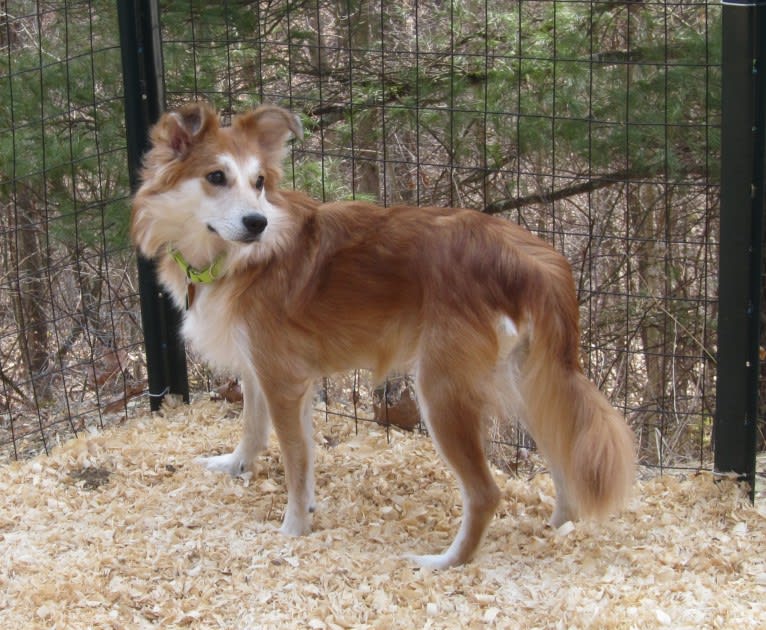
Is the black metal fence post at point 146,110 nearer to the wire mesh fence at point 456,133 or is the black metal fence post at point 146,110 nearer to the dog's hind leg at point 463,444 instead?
the wire mesh fence at point 456,133

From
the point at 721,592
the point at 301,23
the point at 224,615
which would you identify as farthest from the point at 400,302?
the point at 301,23

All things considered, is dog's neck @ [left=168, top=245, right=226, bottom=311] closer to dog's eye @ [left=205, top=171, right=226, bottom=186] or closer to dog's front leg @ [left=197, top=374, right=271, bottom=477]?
dog's eye @ [left=205, top=171, right=226, bottom=186]

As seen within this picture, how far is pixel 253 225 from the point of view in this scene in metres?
3.61

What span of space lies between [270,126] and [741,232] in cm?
181

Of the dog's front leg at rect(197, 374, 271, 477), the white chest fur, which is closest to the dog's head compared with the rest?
the white chest fur

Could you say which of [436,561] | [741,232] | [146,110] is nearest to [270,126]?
[146,110]

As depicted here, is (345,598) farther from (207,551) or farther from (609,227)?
(609,227)

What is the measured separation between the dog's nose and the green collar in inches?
10.2

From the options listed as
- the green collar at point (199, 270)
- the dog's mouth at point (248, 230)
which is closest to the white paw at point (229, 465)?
the green collar at point (199, 270)

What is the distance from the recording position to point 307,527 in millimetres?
3945

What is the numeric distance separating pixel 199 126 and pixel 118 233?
1.84 metres

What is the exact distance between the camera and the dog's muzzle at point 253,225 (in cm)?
360

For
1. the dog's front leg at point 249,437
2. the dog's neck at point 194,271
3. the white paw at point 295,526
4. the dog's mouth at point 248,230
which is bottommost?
the white paw at point 295,526

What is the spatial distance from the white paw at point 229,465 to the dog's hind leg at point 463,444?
111cm
